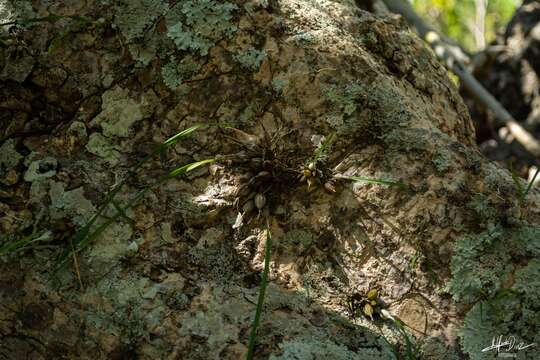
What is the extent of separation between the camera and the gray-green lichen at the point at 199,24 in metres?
1.76

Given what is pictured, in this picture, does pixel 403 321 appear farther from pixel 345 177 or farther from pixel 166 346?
pixel 166 346

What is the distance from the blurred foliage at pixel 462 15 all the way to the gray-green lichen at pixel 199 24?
6316 mm

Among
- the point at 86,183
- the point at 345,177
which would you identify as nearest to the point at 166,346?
the point at 86,183

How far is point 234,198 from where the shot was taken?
1621mm

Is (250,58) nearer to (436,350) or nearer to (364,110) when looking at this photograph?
(364,110)

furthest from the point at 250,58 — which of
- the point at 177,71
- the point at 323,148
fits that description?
the point at 323,148

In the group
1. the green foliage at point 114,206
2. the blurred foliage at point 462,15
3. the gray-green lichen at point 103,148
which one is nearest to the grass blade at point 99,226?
the green foliage at point 114,206

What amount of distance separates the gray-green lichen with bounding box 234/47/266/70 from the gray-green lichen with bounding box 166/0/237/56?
84mm

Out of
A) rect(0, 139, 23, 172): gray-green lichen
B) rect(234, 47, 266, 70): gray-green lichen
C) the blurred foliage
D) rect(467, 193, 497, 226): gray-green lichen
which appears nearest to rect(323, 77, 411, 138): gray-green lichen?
rect(234, 47, 266, 70): gray-green lichen

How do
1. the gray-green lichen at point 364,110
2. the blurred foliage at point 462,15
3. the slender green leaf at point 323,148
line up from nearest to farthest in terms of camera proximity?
the slender green leaf at point 323,148 < the gray-green lichen at point 364,110 < the blurred foliage at point 462,15

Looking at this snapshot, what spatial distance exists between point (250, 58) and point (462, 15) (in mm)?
7628

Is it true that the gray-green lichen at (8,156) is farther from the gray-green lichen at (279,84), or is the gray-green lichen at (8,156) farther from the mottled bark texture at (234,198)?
the gray-green lichen at (279,84)

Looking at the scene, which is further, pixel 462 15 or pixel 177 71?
pixel 462 15

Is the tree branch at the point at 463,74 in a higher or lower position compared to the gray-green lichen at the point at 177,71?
lower
